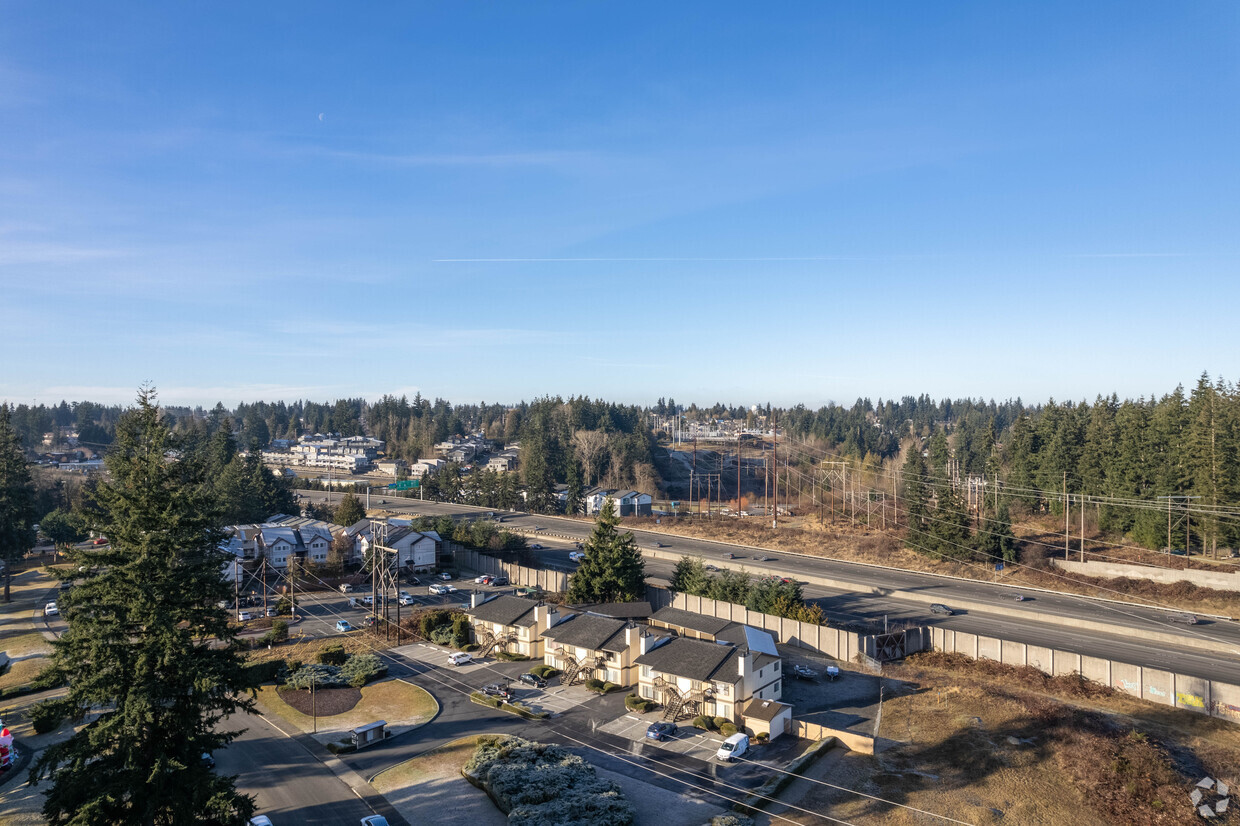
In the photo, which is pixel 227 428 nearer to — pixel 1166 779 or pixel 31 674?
pixel 31 674

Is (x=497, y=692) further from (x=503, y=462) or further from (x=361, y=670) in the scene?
(x=503, y=462)

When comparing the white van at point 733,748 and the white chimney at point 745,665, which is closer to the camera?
the white van at point 733,748

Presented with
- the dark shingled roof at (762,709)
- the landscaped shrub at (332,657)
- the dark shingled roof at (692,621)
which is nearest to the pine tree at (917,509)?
the dark shingled roof at (692,621)

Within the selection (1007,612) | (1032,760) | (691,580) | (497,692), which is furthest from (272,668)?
(1007,612)

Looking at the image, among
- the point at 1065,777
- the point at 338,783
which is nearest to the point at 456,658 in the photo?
the point at 338,783

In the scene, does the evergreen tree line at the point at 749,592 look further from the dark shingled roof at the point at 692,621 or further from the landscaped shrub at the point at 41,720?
the landscaped shrub at the point at 41,720
